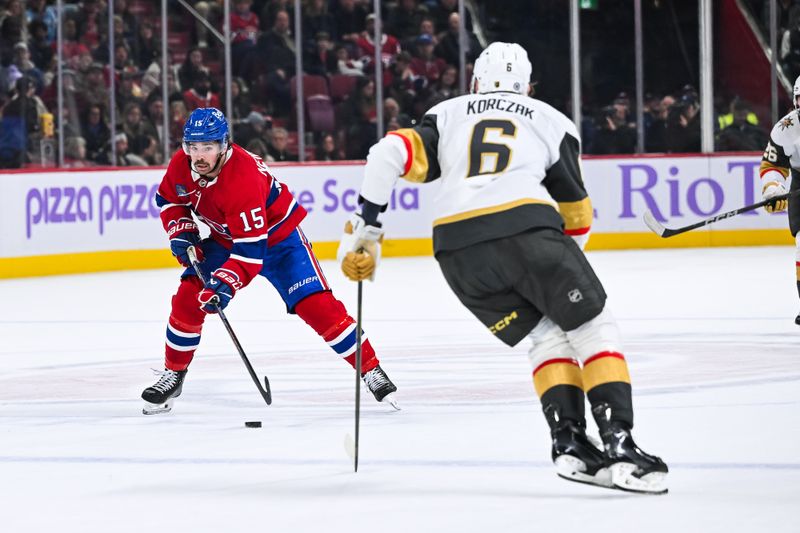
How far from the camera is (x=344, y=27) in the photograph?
506 inches

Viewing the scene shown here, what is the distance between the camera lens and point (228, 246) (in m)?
5.34

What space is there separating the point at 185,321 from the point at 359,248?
57.7 inches

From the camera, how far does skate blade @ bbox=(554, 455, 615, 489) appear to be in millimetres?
3680

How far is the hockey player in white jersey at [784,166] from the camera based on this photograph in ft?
24.4

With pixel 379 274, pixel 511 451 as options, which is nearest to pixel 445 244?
pixel 511 451

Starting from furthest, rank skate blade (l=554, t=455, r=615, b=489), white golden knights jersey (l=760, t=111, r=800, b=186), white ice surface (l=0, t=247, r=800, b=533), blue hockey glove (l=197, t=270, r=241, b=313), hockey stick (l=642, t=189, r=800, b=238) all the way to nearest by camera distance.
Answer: white golden knights jersey (l=760, t=111, r=800, b=186), hockey stick (l=642, t=189, r=800, b=238), blue hockey glove (l=197, t=270, r=241, b=313), skate blade (l=554, t=455, r=615, b=489), white ice surface (l=0, t=247, r=800, b=533)

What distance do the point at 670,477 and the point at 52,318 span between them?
16.9ft

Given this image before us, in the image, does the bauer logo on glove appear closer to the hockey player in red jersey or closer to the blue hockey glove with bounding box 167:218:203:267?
the hockey player in red jersey

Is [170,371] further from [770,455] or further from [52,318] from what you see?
[52,318]

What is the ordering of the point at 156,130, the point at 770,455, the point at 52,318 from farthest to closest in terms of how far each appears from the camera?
the point at 156,130, the point at 52,318, the point at 770,455

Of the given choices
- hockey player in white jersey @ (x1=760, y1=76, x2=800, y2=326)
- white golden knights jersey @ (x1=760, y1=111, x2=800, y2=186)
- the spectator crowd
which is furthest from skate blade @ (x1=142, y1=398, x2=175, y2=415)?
the spectator crowd

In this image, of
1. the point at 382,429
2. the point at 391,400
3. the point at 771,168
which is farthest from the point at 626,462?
the point at 771,168

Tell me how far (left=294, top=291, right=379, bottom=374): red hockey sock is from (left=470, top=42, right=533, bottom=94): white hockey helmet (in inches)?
56.1

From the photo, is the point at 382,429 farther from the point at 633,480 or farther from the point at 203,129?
the point at 633,480
